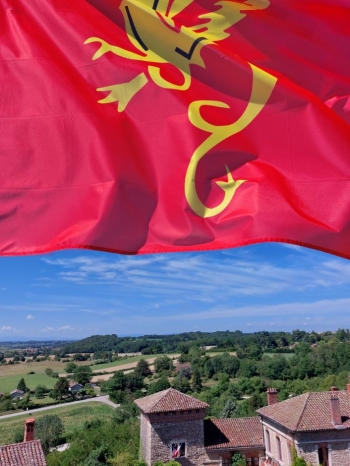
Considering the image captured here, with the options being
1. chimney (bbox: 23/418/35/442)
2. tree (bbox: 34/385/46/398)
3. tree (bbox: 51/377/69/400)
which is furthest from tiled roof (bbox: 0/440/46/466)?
tree (bbox: 34/385/46/398)

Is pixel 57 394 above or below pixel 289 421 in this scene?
below

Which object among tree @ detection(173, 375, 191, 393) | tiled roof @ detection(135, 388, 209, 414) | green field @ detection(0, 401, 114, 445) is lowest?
green field @ detection(0, 401, 114, 445)

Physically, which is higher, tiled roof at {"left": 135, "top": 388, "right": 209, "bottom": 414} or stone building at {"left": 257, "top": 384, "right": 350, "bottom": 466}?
tiled roof at {"left": 135, "top": 388, "right": 209, "bottom": 414}

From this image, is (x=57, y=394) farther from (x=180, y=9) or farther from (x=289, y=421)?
(x=180, y=9)

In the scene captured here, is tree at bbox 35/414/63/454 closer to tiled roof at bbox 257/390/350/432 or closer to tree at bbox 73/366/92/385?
tiled roof at bbox 257/390/350/432

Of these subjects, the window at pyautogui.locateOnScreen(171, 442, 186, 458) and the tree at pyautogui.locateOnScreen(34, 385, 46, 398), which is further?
the tree at pyautogui.locateOnScreen(34, 385, 46, 398)

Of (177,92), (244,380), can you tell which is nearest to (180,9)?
(177,92)

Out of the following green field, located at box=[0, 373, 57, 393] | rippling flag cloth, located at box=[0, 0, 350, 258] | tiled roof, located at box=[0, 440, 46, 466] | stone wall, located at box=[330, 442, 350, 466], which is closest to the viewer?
rippling flag cloth, located at box=[0, 0, 350, 258]

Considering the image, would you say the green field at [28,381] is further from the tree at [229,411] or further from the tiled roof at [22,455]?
the tiled roof at [22,455]

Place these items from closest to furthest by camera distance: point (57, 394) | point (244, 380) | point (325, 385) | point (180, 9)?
point (180, 9), point (325, 385), point (244, 380), point (57, 394)

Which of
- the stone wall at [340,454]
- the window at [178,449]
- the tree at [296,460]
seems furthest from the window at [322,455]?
the window at [178,449]
